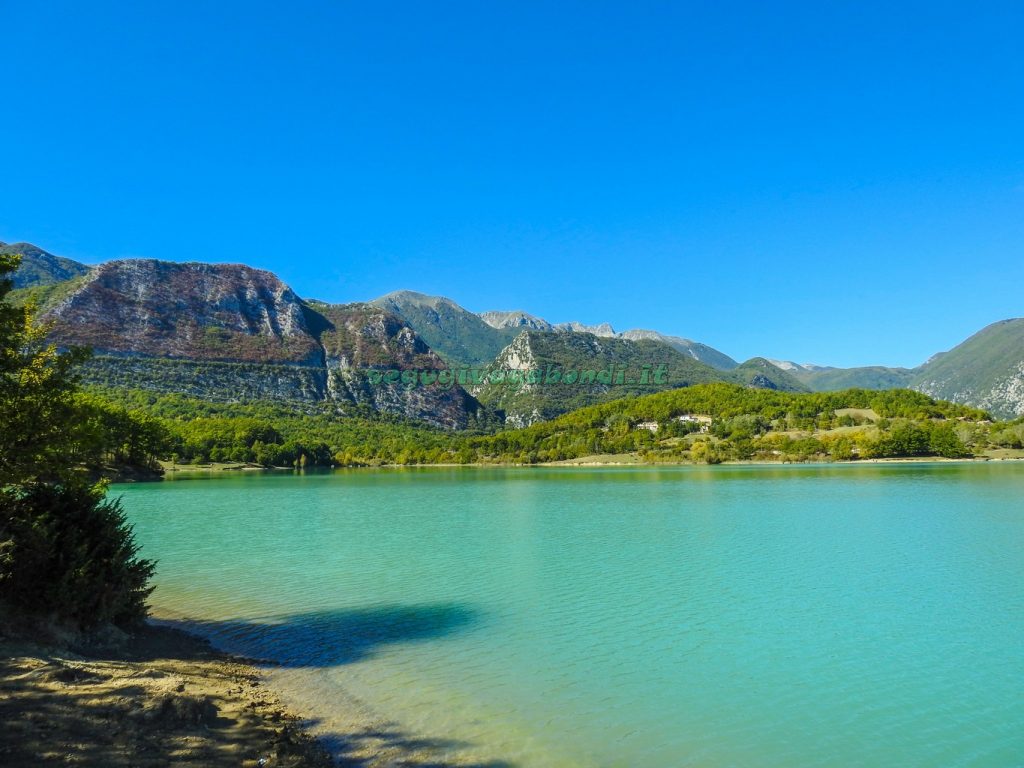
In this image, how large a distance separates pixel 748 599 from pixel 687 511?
28553mm

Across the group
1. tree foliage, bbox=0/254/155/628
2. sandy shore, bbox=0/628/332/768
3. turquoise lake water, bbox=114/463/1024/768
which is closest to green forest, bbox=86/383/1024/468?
turquoise lake water, bbox=114/463/1024/768

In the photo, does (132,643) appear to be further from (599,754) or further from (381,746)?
(599,754)

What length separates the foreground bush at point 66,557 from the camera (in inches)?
472

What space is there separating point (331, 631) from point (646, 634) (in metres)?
8.30

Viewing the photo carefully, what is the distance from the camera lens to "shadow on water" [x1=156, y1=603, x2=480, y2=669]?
47.5 feet

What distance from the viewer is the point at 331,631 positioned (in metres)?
16.5

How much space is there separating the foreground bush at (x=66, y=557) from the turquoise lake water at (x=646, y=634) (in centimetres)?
329

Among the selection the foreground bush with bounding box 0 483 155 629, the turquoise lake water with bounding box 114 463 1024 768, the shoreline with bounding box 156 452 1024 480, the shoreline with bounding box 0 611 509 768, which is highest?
the foreground bush with bounding box 0 483 155 629

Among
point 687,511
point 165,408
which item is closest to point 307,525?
point 687,511

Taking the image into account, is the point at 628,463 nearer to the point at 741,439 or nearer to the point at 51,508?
the point at 741,439

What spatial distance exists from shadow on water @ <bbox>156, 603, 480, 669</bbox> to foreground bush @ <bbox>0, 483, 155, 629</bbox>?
2.92 m

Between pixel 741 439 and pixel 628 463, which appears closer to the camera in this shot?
pixel 628 463

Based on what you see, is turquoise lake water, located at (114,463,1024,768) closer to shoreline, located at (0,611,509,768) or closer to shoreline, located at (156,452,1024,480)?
shoreline, located at (0,611,509,768)

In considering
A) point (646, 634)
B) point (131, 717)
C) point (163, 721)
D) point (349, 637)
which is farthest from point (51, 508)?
point (646, 634)
